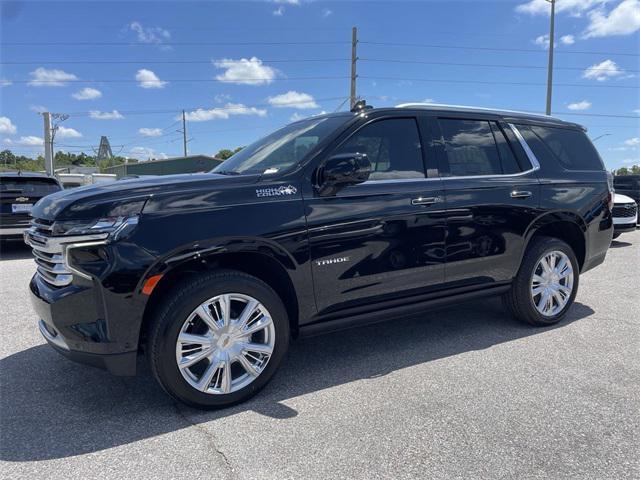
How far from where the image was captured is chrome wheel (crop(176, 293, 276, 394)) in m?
2.88

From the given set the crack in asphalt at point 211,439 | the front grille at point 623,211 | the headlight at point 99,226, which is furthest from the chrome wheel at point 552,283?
the front grille at point 623,211

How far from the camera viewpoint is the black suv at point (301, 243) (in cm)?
273

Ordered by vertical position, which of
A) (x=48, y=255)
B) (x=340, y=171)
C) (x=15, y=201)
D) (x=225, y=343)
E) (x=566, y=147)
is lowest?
(x=225, y=343)

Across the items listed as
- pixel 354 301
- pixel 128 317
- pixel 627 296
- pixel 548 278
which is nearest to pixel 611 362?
pixel 548 278

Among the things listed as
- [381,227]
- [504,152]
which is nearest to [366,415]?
[381,227]

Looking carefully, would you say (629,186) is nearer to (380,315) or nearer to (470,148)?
(470,148)

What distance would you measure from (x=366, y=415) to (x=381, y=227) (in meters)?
1.29

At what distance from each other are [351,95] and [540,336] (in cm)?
2222

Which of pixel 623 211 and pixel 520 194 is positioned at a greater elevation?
pixel 520 194

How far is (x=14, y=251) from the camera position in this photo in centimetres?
962

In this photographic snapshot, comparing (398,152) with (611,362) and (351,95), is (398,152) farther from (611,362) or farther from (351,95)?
(351,95)

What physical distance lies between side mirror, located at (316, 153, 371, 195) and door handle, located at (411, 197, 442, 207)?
55 cm

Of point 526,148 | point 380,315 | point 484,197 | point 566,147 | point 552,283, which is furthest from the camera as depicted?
point 566,147

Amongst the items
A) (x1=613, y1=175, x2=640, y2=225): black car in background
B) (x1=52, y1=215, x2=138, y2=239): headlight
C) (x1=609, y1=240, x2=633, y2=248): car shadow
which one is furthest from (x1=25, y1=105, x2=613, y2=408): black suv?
(x1=613, y1=175, x2=640, y2=225): black car in background
